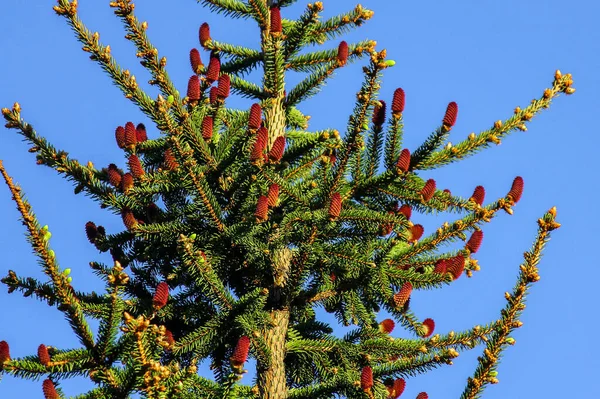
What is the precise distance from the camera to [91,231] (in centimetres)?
862

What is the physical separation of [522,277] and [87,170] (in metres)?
3.81

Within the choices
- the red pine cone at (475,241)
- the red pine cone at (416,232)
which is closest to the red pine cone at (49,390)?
the red pine cone at (416,232)

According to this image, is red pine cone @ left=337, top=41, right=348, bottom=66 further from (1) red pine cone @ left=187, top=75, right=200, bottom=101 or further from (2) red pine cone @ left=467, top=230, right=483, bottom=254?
(2) red pine cone @ left=467, top=230, right=483, bottom=254

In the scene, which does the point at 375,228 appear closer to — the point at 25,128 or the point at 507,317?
the point at 507,317

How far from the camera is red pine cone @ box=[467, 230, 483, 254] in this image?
778cm

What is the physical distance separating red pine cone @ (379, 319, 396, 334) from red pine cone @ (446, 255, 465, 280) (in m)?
0.87

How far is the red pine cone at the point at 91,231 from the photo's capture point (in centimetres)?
860

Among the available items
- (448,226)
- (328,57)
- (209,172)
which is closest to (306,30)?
(328,57)

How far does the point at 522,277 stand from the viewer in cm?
585

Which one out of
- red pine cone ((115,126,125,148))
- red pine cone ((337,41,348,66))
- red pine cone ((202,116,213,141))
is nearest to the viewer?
red pine cone ((202,116,213,141))

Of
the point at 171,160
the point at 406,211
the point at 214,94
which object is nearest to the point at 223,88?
the point at 214,94

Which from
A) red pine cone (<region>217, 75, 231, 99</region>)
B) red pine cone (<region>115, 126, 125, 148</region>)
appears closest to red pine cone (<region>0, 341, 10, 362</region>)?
red pine cone (<region>115, 126, 125, 148</region>)

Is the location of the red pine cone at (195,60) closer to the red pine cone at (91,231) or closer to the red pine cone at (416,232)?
the red pine cone at (91,231)

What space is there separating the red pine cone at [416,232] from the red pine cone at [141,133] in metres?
2.60
